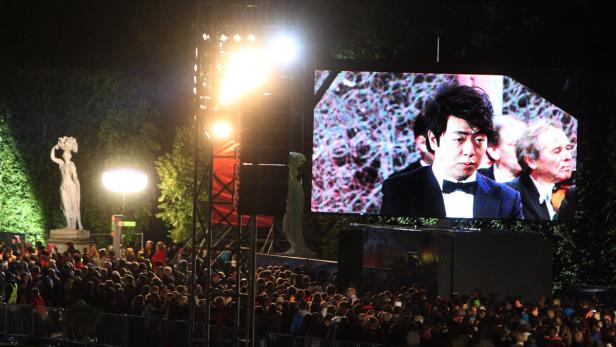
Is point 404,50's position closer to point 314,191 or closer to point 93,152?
point 314,191

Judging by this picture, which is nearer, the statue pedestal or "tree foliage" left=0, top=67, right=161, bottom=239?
the statue pedestal

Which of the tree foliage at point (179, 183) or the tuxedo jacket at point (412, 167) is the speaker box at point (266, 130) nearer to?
the tuxedo jacket at point (412, 167)

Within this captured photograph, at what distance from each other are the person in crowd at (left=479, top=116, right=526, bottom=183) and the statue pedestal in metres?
11.9

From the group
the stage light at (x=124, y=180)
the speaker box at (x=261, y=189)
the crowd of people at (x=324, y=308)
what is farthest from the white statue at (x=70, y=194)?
the speaker box at (x=261, y=189)

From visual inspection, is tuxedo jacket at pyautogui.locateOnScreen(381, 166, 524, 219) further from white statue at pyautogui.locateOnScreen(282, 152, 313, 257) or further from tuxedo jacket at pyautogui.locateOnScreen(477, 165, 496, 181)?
white statue at pyautogui.locateOnScreen(282, 152, 313, 257)

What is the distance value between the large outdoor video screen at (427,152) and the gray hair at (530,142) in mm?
25

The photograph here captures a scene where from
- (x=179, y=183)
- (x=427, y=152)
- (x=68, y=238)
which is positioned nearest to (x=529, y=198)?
(x=427, y=152)

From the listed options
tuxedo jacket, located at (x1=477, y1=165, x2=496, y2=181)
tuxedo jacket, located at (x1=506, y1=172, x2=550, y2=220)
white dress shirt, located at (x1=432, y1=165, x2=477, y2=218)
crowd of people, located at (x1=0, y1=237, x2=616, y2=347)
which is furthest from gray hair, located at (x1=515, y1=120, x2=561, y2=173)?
crowd of people, located at (x1=0, y1=237, x2=616, y2=347)

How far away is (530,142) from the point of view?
3030cm

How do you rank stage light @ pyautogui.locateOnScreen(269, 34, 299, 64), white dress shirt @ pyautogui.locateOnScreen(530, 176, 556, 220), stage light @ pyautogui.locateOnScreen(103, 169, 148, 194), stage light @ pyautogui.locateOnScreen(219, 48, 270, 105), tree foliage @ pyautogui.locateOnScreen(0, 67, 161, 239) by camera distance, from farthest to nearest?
tree foliage @ pyautogui.locateOnScreen(0, 67, 161, 239), stage light @ pyautogui.locateOnScreen(103, 169, 148, 194), white dress shirt @ pyautogui.locateOnScreen(530, 176, 556, 220), stage light @ pyautogui.locateOnScreen(269, 34, 299, 64), stage light @ pyautogui.locateOnScreen(219, 48, 270, 105)

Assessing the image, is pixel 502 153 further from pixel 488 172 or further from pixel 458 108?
pixel 458 108

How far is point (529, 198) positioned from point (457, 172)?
2.07 m

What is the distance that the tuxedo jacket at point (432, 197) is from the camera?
98.8ft

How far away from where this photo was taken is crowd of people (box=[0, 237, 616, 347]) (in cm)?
1579
